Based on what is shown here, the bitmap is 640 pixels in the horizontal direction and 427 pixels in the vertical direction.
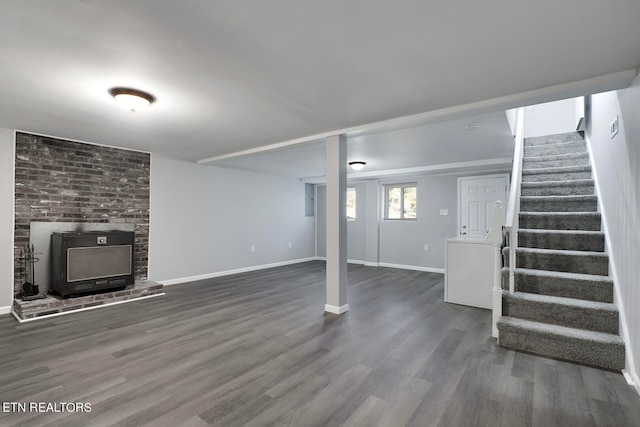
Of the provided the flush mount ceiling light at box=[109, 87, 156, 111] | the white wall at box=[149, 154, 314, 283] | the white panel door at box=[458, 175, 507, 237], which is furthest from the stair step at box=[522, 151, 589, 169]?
the white wall at box=[149, 154, 314, 283]

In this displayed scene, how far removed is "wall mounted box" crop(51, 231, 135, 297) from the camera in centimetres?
402

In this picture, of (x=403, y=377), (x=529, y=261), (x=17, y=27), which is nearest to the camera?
(x=17, y=27)

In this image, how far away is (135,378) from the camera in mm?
2320

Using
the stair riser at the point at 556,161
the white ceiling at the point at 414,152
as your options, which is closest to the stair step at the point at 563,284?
the white ceiling at the point at 414,152

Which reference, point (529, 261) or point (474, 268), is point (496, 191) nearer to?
point (474, 268)

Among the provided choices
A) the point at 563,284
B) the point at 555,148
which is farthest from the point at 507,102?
the point at 555,148

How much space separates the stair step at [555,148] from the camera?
4547 mm

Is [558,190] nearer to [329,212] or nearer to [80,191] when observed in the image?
[329,212]

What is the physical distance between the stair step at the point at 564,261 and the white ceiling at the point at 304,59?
61.7 inches

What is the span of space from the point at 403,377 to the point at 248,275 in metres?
4.62

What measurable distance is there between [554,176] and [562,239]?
130 cm

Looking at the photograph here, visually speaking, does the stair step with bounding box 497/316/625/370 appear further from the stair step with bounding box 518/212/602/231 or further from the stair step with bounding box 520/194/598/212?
the stair step with bounding box 520/194/598/212

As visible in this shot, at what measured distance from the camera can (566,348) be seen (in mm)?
2625

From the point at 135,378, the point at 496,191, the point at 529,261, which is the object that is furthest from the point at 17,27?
the point at 496,191
